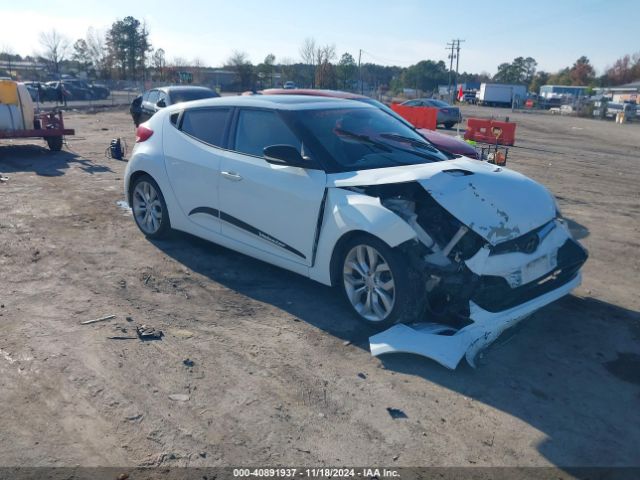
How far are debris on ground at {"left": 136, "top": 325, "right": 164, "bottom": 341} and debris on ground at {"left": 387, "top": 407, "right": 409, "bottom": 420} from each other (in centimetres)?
195

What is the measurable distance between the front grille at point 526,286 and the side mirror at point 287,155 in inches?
72.1

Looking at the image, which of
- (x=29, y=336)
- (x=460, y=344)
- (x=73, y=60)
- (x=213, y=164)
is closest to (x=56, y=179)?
(x=213, y=164)

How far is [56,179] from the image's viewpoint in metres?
10.7

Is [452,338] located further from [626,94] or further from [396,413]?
[626,94]

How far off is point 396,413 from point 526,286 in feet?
5.09

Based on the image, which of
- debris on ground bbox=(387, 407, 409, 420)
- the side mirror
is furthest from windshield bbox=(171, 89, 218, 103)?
debris on ground bbox=(387, 407, 409, 420)

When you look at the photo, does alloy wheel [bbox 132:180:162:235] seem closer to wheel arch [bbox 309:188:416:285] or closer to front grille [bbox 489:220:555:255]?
wheel arch [bbox 309:188:416:285]

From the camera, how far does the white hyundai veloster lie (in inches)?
163

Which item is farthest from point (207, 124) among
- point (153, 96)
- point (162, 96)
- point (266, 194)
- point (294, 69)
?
point (294, 69)

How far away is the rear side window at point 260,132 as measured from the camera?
5191mm

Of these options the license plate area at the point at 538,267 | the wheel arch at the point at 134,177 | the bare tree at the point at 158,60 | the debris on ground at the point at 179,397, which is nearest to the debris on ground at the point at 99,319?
the debris on ground at the point at 179,397

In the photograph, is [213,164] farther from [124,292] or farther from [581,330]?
[581,330]

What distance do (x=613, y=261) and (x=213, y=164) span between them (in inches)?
188

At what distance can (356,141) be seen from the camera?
5.26 m
